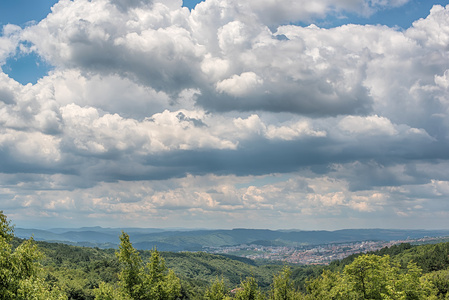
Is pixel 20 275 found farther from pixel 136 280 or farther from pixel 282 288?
pixel 282 288

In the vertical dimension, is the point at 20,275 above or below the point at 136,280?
above

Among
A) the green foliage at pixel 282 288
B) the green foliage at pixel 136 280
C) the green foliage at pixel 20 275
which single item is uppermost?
the green foliage at pixel 20 275

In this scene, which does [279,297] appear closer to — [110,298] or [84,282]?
[110,298]

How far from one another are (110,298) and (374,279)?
104ft

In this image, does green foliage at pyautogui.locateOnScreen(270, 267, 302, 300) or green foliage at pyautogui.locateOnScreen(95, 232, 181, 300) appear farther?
green foliage at pyautogui.locateOnScreen(270, 267, 302, 300)

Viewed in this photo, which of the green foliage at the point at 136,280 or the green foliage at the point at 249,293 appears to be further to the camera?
the green foliage at the point at 249,293

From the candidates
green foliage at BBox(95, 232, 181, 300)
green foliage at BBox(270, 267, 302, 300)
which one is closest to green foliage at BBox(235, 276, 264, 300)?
green foliage at BBox(270, 267, 302, 300)

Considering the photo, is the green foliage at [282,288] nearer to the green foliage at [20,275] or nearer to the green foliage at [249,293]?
the green foliage at [249,293]

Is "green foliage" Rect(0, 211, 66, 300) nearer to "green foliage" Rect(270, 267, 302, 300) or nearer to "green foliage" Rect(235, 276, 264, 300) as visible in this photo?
"green foliage" Rect(235, 276, 264, 300)

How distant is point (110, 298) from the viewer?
45125mm

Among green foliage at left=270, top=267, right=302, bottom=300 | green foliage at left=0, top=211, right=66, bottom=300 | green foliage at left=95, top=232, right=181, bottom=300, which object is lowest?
green foliage at left=270, top=267, right=302, bottom=300

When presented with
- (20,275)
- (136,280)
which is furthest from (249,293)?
(20,275)

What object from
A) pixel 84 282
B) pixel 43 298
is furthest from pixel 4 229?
pixel 84 282

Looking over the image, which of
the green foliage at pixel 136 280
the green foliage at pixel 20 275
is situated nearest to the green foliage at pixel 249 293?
the green foliage at pixel 136 280
